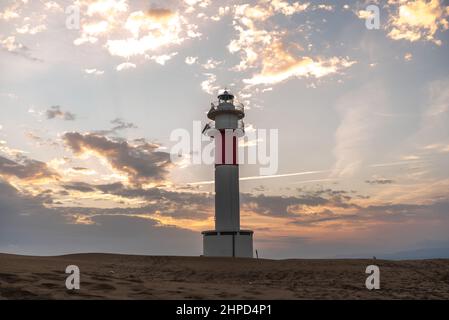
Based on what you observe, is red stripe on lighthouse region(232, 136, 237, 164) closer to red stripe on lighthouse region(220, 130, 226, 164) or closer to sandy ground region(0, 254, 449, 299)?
red stripe on lighthouse region(220, 130, 226, 164)

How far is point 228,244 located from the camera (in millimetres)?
34500

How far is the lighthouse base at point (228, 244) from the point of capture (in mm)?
34375

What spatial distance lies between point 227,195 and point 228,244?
14.0 ft

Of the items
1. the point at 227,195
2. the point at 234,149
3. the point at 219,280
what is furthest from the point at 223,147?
the point at 219,280

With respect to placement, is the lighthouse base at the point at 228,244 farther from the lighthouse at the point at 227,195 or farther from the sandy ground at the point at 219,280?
the sandy ground at the point at 219,280

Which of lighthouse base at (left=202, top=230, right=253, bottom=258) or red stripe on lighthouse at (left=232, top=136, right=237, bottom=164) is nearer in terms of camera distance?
lighthouse base at (left=202, top=230, right=253, bottom=258)

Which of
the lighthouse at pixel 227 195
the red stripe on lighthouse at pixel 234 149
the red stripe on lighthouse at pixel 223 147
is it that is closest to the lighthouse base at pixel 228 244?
the lighthouse at pixel 227 195

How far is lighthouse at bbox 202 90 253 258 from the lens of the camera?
34.7 metres

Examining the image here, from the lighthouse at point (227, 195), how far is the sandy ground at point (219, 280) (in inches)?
259

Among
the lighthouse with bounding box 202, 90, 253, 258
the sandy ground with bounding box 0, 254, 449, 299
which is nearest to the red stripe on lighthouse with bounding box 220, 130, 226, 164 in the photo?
the lighthouse with bounding box 202, 90, 253, 258
